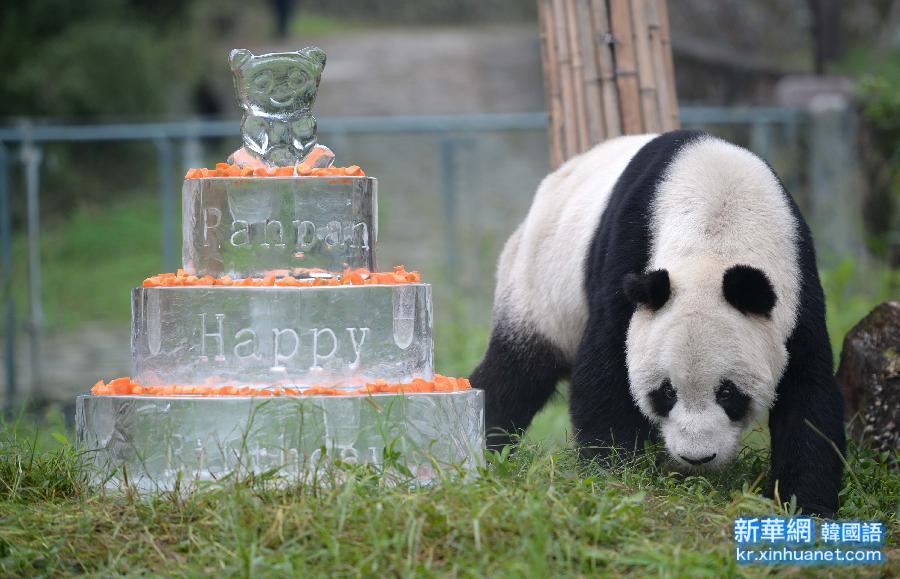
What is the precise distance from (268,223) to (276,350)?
51 cm

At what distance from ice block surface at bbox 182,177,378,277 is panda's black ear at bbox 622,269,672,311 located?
112 centimetres

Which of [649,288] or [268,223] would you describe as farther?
[268,223]

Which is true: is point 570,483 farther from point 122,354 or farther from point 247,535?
point 122,354

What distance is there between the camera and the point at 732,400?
4152 millimetres

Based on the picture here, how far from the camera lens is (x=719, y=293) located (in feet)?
13.5

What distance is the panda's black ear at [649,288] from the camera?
412cm

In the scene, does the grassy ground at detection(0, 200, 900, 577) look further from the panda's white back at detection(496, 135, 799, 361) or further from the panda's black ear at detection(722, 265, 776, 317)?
the panda's white back at detection(496, 135, 799, 361)

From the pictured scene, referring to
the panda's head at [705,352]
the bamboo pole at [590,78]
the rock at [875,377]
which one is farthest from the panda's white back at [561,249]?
the rock at [875,377]

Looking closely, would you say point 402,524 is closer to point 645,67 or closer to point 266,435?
point 266,435

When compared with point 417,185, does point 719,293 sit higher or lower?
lower

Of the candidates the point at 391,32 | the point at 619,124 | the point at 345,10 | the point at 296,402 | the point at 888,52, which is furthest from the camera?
the point at 345,10

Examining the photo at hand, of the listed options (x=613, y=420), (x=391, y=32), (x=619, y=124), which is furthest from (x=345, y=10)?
(x=613, y=420)

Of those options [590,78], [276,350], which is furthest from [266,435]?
[590,78]

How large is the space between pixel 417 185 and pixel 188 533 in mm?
11323
